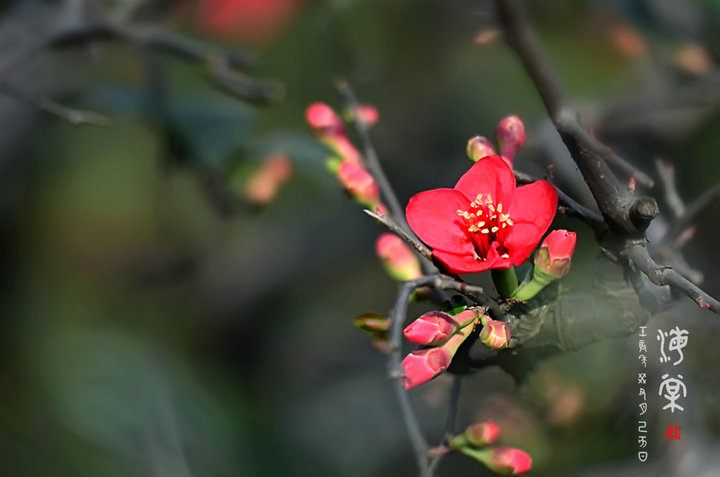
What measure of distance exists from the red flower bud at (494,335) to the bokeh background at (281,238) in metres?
0.51

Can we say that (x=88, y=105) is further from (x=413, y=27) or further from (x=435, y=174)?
(x=413, y=27)

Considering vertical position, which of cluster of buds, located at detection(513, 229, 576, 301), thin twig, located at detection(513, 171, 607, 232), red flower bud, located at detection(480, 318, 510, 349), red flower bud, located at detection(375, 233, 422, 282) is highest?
thin twig, located at detection(513, 171, 607, 232)

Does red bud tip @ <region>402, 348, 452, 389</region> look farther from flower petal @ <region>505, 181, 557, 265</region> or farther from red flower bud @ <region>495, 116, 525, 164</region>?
red flower bud @ <region>495, 116, 525, 164</region>

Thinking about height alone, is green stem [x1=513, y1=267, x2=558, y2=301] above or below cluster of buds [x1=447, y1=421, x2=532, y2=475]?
above

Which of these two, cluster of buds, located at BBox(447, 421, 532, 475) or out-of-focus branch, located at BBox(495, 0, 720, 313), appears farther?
cluster of buds, located at BBox(447, 421, 532, 475)

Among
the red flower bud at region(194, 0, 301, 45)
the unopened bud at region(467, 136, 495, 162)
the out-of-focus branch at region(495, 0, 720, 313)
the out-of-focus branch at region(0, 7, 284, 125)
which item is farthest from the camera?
the red flower bud at region(194, 0, 301, 45)

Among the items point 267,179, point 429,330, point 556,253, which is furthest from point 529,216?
point 267,179

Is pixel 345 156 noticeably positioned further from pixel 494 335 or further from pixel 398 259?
pixel 494 335

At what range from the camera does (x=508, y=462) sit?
2.96 feet

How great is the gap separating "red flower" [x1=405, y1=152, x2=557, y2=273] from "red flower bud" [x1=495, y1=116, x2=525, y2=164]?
0.09m

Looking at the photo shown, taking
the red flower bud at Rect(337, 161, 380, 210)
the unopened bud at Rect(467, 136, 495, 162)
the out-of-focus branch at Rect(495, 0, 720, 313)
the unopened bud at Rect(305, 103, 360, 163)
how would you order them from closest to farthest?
1. the out-of-focus branch at Rect(495, 0, 720, 313)
2. the unopened bud at Rect(467, 136, 495, 162)
3. the red flower bud at Rect(337, 161, 380, 210)
4. the unopened bud at Rect(305, 103, 360, 163)

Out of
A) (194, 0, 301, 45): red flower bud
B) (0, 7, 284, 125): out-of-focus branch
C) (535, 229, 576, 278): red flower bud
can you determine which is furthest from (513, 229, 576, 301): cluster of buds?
(194, 0, 301, 45): red flower bud

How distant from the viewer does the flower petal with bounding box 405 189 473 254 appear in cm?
75

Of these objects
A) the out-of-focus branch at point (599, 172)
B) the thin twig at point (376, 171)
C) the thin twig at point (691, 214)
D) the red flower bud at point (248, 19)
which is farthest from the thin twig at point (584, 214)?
the red flower bud at point (248, 19)
